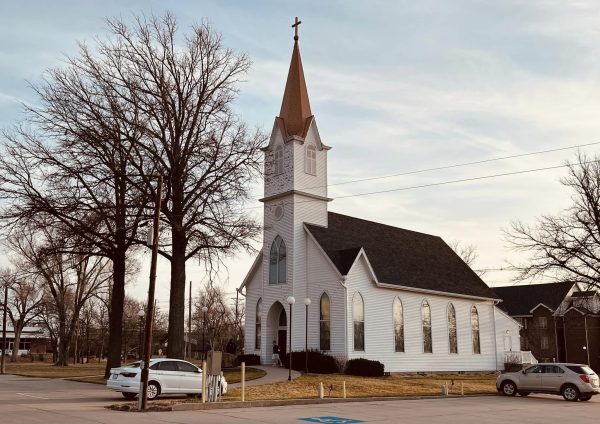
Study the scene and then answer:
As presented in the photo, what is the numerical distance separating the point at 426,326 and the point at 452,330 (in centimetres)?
352

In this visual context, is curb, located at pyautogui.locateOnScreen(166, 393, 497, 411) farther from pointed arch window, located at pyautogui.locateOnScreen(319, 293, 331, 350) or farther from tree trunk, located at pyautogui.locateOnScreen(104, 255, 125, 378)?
tree trunk, located at pyautogui.locateOnScreen(104, 255, 125, 378)

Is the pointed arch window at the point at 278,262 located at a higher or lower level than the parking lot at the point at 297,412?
higher

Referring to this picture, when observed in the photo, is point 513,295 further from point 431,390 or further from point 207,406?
point 207,406

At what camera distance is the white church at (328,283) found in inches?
1439

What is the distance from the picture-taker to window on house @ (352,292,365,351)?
1422 inches

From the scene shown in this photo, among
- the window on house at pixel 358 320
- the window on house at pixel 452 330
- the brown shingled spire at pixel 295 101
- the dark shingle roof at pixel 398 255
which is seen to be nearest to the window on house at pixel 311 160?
the brown shingled spire at pixel 295 101

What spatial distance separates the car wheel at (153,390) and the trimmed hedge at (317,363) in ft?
45.8

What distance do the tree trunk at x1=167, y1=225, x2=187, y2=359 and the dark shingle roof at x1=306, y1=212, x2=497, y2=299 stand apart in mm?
10066

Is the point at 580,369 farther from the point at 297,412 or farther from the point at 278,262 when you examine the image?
the point at 278,262

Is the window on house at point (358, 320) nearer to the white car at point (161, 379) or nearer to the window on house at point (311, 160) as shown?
the window on house at point (311, 160)

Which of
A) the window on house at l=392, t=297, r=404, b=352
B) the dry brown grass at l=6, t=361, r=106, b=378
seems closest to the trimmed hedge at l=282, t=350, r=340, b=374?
the window on house at l=392, t=297, r=404, b=352

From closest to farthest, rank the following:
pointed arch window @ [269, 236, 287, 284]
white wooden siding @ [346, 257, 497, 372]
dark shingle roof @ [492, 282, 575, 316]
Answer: white wooden siding @ [346, 257, 497, 372] → pointed arch window @ [269, 236, 287, 284] → dark shingle roof @ [492, 282, 575, 316]

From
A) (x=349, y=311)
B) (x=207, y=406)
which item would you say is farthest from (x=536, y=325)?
(x=207, y=406)

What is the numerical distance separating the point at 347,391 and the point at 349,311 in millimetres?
8751
